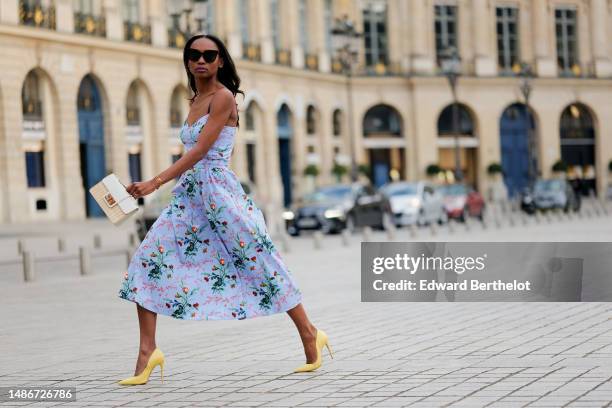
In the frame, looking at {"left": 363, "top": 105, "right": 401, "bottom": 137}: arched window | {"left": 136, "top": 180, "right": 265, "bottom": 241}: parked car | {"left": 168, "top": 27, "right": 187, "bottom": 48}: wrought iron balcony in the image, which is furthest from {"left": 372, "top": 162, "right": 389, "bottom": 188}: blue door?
{"left": 136, "top": 180, "right": 265, "bottom": 241}: parked car

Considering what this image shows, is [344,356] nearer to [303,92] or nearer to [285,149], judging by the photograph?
[285,149]

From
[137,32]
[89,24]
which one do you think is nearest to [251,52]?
[137,32]

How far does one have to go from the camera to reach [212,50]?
8508mm

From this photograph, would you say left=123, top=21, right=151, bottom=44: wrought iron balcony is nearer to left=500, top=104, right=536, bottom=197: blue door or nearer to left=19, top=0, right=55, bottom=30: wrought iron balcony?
left=19, top=0, right=55, bottom=30: wrought iron balcony

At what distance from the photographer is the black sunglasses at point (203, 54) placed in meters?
8.50

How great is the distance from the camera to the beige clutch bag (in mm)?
8086

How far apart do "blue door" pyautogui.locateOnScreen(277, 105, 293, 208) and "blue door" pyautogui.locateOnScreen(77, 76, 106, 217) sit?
14.2 metres

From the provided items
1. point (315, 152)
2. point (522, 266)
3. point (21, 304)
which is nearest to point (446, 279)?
point (522, 266)

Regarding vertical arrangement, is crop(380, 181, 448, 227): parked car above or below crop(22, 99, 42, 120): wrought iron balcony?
below

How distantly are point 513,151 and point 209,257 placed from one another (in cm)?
6435

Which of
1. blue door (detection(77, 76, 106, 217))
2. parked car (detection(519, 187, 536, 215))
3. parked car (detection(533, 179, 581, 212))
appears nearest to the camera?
blue door (detection(77, 76, 106, 217))

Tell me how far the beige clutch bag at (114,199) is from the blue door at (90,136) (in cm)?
3757

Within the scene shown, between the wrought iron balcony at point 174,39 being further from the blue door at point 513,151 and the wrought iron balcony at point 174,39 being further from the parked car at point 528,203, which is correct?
the blue door at point 513,151

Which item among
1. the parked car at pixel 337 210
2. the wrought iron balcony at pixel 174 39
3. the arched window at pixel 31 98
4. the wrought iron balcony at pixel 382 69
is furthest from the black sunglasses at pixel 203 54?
the wrought iron balcony at pixel 382 69
